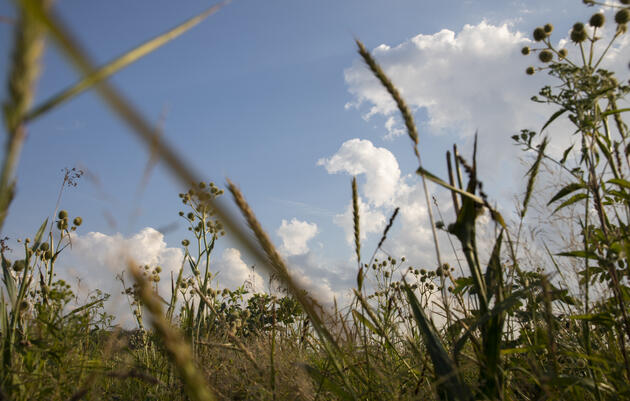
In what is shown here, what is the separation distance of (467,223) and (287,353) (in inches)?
51.5

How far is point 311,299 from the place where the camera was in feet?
2.91

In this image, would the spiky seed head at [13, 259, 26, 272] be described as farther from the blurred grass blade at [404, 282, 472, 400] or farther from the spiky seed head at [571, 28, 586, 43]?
the spiky seed head at [571, 28, 586, 43]

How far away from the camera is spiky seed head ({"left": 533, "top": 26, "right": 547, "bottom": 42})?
2.49m

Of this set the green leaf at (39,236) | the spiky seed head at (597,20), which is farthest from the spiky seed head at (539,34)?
the green leaf at (39,236)

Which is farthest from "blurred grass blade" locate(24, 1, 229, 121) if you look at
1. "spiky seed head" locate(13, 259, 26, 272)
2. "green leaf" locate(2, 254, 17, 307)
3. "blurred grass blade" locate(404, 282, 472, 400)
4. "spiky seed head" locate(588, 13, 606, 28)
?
"spiky seed head" locate(588, 13, 606, 28)

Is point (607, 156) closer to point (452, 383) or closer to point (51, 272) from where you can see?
point (452, 383)

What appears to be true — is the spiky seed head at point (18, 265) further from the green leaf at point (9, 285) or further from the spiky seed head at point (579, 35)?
the spiky seed head at point (579, 35)

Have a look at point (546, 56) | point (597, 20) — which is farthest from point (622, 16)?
point (546, 56)

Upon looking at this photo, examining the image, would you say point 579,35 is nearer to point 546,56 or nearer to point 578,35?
point 578,35

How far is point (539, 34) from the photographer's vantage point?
252 centimetres

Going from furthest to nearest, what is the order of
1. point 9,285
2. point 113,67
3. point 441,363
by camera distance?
point 9,285, point 441,363, point 113,67

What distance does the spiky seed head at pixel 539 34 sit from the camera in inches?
97.9

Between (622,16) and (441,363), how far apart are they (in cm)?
227

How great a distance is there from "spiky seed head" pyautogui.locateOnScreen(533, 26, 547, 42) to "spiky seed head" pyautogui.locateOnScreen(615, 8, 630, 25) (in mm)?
383
